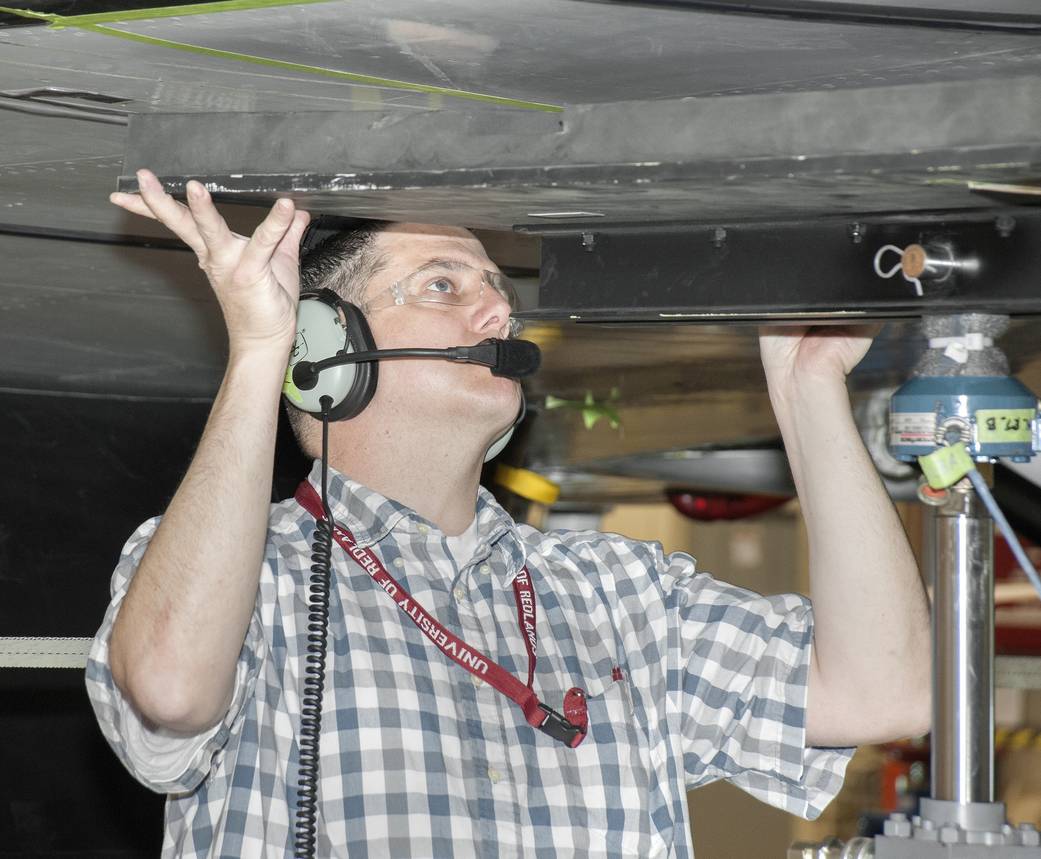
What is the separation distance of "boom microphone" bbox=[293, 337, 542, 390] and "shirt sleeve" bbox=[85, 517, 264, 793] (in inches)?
10.9

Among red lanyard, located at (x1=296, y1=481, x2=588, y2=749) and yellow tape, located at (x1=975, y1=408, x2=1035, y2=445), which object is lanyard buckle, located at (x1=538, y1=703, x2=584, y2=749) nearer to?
red lanyard, located at (x1=296, y1=481, x2=588, y2=749)

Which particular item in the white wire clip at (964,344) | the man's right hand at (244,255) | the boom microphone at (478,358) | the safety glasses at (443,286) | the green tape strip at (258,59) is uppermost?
the safety glasses at (443,286)

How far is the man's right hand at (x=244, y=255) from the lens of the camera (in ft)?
3.19

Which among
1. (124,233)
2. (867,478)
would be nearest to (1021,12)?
(867,478)

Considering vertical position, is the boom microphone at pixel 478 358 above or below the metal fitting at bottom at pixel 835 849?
above

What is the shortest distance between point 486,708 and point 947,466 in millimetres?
610

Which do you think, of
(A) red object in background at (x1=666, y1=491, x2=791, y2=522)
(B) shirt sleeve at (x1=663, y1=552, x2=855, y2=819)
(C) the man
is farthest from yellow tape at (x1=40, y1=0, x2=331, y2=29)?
(A) red object in background at (x1=666, y1=491, x2=791, y2=522)

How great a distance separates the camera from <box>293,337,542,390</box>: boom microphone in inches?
56.1

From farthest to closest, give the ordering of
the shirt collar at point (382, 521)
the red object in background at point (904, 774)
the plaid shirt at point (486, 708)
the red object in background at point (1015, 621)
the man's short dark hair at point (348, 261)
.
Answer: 1. the red object in background at point (904, 774)
2. the red object in background at point (1015, 621)
3. the man's short dark hair at point (348, 261)
4. the shirt collar at point (382, 521)
5. the plaid shirt at point (486, 708)

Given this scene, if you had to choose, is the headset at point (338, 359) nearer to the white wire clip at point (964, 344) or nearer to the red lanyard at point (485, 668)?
the red lanyard at point (485, 668)

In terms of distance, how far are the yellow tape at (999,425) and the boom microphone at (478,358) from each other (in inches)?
22.5

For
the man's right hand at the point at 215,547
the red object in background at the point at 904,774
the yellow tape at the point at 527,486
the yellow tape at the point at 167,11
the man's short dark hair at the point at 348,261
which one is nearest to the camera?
the yellow tape at the point at 167,11

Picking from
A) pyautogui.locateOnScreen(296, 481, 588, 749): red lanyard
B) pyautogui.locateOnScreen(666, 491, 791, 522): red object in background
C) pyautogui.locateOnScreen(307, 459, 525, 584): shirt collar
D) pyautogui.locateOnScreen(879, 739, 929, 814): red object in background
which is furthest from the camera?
pyautogui.locateOnScreen(879, 739, 929, 814): red object in background

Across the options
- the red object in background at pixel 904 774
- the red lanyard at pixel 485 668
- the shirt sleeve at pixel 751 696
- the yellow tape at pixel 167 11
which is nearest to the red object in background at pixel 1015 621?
the red object in background at pixel 904 774
